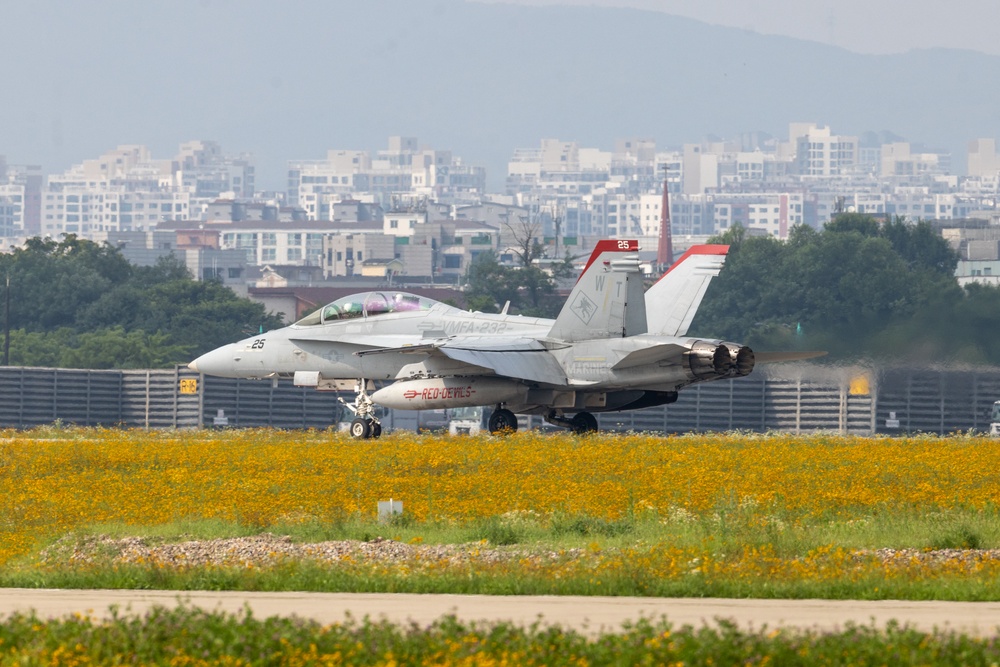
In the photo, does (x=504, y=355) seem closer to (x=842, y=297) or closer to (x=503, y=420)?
Answer: (x=503, y=420)

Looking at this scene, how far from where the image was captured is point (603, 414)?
50281mm

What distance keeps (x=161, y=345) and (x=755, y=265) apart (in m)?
36.0

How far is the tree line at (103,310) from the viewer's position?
90.1 meters

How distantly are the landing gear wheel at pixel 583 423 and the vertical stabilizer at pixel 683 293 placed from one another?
213 centimetres

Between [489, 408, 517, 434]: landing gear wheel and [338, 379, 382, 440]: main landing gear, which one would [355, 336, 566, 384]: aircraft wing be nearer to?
[338, 379, 382, 440]: main landing gear

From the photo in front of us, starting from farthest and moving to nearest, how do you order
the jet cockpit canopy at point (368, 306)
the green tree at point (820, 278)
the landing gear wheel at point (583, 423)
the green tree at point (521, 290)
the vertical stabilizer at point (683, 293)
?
1. the green tree at point (521, 290)
2. the green tree at point (820, 278)
3. the jet cockpit canopy at point (368, 306)
4. the landing gear wheel at point (583, 423)
5. the vertical stabilizer at point (683, 293)

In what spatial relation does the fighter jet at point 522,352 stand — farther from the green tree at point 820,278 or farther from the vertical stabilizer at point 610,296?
the green tree at point 820,278

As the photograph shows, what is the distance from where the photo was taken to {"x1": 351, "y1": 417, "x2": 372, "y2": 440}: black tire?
109 ft

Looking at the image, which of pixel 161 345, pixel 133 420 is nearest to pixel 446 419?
pixel 133 420

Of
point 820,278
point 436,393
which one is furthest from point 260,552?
point 820,278

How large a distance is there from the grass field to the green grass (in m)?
2.86

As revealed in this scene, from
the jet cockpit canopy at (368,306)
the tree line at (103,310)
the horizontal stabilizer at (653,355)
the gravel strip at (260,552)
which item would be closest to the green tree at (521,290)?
the tree line at (103,310)

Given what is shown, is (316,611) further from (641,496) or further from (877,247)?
(877,247)

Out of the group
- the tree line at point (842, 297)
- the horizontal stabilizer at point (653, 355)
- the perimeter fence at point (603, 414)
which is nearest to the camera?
the horizontal stabilizer at point (653, 355)
